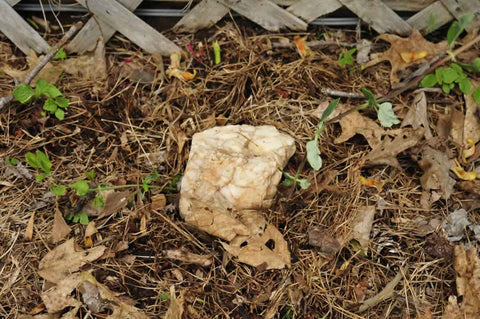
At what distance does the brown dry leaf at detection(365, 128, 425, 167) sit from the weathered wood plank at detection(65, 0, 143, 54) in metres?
1.37

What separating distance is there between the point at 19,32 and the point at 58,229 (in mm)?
1017

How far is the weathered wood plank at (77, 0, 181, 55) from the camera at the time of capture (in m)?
2.18

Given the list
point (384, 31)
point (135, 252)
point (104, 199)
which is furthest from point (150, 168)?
point (384, 31)

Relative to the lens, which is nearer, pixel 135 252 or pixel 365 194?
pixel 135 252

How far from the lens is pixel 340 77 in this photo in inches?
87.8

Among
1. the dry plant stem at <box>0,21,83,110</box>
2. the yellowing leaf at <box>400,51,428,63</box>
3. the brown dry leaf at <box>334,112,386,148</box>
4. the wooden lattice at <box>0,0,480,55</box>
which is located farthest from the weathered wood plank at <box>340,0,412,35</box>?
the dry plant stem at <box>0,21,83,110</box>

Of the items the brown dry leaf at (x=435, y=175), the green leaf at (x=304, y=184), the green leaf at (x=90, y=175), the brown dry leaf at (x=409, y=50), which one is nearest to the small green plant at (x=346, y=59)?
the brown dry leaf at (x=409, y=50)

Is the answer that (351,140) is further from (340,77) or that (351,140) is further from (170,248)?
(170,248)

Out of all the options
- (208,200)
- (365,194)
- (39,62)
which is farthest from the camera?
(39,62)

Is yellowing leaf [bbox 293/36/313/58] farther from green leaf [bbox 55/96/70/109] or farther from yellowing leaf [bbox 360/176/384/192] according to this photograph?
green leaf [bbox 55/96/70/109]

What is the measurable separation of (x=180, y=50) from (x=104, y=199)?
82cm

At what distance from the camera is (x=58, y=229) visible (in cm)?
189

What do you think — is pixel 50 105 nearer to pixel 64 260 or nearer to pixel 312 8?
pixel 64 260

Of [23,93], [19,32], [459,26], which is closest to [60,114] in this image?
[23,93]
